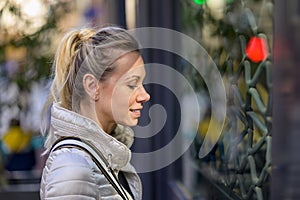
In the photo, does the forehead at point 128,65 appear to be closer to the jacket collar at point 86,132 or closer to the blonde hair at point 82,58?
the blonde hair at point 82,58

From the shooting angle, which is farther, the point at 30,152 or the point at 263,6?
the point at 30,152

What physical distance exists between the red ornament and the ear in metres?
1.12

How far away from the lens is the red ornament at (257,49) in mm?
2471

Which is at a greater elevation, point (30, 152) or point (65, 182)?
point (65, 182)

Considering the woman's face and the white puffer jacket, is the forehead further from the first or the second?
the white puffer jacket

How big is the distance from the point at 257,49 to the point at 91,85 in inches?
49.5

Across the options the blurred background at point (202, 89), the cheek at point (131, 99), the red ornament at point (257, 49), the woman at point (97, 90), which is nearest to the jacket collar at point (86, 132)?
the woman at point (97, 90)

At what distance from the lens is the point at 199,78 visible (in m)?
3.81

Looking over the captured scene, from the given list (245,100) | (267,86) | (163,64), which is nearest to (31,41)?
(163,64)

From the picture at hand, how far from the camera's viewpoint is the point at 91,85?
1538 mm

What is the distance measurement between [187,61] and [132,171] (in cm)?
247

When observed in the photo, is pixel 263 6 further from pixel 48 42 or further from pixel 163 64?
pixel 48 42

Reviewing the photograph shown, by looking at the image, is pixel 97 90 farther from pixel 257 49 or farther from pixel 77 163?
pixel 257 49

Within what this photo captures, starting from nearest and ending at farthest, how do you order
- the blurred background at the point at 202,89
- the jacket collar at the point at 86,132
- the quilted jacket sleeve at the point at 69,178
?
the quilted jacket sleeve at the point at 69,178 < the jacket collar at the point at 86,132 < the blurred background at the point at 202,89
